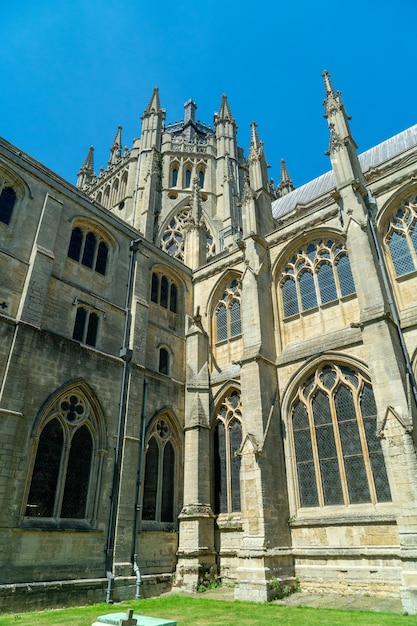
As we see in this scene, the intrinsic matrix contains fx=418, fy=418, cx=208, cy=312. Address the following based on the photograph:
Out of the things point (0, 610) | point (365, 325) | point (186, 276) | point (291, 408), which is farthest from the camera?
point (186, 276)

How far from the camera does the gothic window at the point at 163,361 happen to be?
1898 cm

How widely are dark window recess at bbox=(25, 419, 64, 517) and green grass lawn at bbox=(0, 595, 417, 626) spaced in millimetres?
2606

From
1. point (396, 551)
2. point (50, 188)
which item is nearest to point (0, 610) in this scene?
point (396, 551)

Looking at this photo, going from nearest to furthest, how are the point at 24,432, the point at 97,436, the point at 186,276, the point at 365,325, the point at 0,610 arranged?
the point at 0,610, the point at 24,432, the point at 365,325, the point at 97,436, the point at 186,276

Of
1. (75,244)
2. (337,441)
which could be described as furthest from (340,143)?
(337,441)

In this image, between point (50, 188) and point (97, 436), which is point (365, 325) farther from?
point (50, 188)

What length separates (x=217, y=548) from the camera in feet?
51.5

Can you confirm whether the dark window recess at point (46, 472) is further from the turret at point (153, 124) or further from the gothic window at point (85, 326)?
the turret at point (153, 124)

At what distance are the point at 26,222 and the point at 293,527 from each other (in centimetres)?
1433

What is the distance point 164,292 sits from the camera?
21.1 metres

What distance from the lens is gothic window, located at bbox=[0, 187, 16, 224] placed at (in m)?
15.1

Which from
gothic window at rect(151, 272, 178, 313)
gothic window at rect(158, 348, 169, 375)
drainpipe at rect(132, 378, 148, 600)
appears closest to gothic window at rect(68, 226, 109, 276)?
gothic window at rect(151, 272, 178, 313)

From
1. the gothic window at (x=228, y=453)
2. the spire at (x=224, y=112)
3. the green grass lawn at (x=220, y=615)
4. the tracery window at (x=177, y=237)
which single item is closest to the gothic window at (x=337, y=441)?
the gothic window at (x=228, y=453)

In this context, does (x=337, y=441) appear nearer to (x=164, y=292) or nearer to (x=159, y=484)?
(x=159, y=484)
